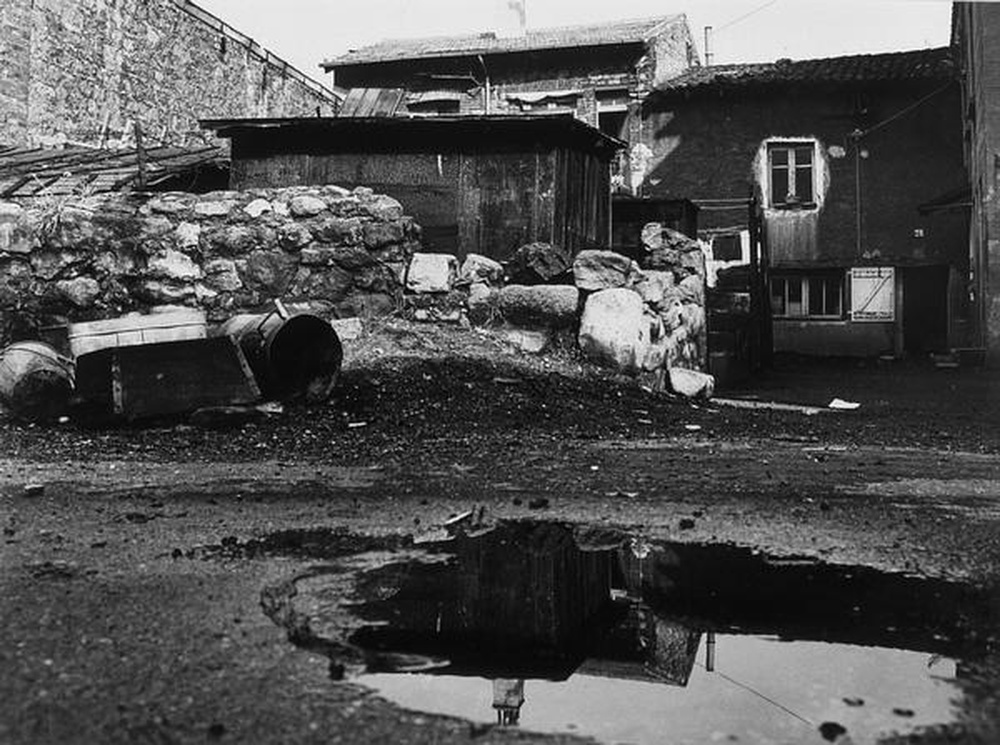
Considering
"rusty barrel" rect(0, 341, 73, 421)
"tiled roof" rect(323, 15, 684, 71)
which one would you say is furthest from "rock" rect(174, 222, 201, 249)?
"tiled roof" rect(323, 15, 684, 71)

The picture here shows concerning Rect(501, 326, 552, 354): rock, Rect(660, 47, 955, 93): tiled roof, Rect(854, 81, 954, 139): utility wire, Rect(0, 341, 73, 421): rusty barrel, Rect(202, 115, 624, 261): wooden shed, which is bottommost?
Rect(0, 341, 73, 421): rusty barrel

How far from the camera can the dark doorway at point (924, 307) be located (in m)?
20.4

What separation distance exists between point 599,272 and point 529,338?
99 cm

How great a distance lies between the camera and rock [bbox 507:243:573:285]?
909 cm

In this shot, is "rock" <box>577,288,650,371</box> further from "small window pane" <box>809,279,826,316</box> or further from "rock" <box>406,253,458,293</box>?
"small window pane" <box>809,279,826,316</box>

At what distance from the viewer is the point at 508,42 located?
23609 millimetres

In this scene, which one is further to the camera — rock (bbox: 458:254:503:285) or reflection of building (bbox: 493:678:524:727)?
rock (bbox: 458:254:503:285)

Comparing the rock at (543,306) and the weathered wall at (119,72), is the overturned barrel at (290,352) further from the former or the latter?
the weathered wall at (119,72)

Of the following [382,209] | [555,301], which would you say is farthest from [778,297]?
[382,209]

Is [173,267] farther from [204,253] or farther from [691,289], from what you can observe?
[691,289]

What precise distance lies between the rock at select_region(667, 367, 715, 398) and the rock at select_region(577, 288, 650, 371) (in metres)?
0.79

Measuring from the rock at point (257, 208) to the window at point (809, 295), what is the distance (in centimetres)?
1495

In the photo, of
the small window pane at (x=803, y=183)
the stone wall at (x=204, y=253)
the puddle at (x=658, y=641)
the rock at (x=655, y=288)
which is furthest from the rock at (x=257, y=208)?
the small window pane at (x=803, y=183)

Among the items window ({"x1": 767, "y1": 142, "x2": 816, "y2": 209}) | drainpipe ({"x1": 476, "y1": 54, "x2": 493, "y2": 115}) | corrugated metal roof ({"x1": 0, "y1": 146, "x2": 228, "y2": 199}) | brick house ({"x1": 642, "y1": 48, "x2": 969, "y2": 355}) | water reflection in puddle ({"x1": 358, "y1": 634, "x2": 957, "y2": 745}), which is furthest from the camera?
drainpipe ({"x1": 476, "y1": 54, "x2": 493, "y2": 115})
